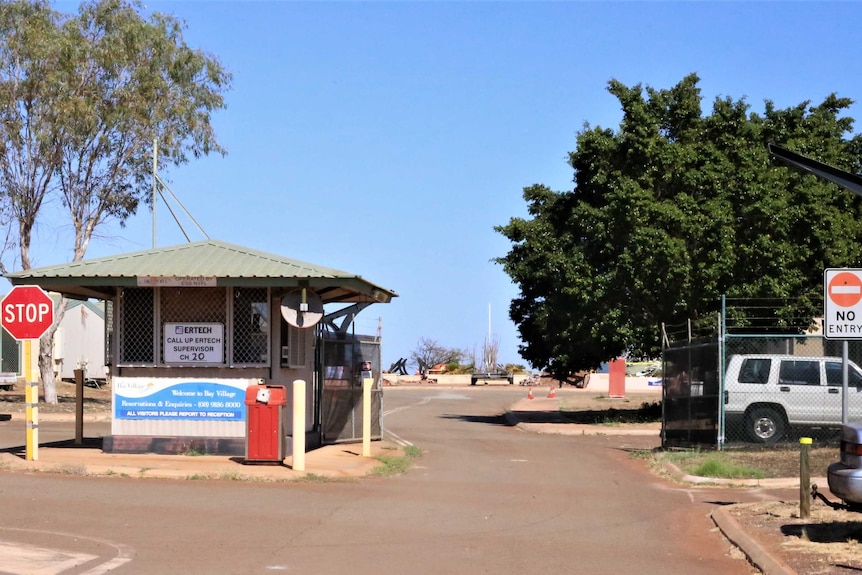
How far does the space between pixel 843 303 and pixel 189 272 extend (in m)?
9.41

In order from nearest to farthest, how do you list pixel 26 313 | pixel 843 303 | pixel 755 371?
1. pixel 843 303
2. pixel 26 313
3. pixel 755 371

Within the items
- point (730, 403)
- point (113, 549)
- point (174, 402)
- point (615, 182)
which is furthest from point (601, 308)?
point (113, 549)

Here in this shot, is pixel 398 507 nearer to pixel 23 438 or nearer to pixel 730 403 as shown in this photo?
pixel 730 403

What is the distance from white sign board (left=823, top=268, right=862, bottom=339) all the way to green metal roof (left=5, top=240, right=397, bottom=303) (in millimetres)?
7046

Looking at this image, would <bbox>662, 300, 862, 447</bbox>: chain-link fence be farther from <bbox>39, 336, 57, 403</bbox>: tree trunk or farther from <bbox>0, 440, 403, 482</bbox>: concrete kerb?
<bbox>39, 336, 57, 403</bbox>: tree trunk

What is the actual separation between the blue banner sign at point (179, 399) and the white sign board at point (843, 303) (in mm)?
8824

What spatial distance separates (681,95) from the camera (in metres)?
A: 29.7

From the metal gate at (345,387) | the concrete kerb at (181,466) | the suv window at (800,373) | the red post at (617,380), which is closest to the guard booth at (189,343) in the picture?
the concrete kerb at (181,466)

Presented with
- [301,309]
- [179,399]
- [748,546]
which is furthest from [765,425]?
[179,399]

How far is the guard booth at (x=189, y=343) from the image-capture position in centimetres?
1645

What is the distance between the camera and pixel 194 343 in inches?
661

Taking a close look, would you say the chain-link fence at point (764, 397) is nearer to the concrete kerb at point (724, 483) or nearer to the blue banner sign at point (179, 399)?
the concrete kerb at point (724, 483)

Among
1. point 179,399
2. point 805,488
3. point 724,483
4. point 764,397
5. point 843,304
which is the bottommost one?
point 724,483

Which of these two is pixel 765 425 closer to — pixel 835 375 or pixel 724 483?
pixel 835 375
